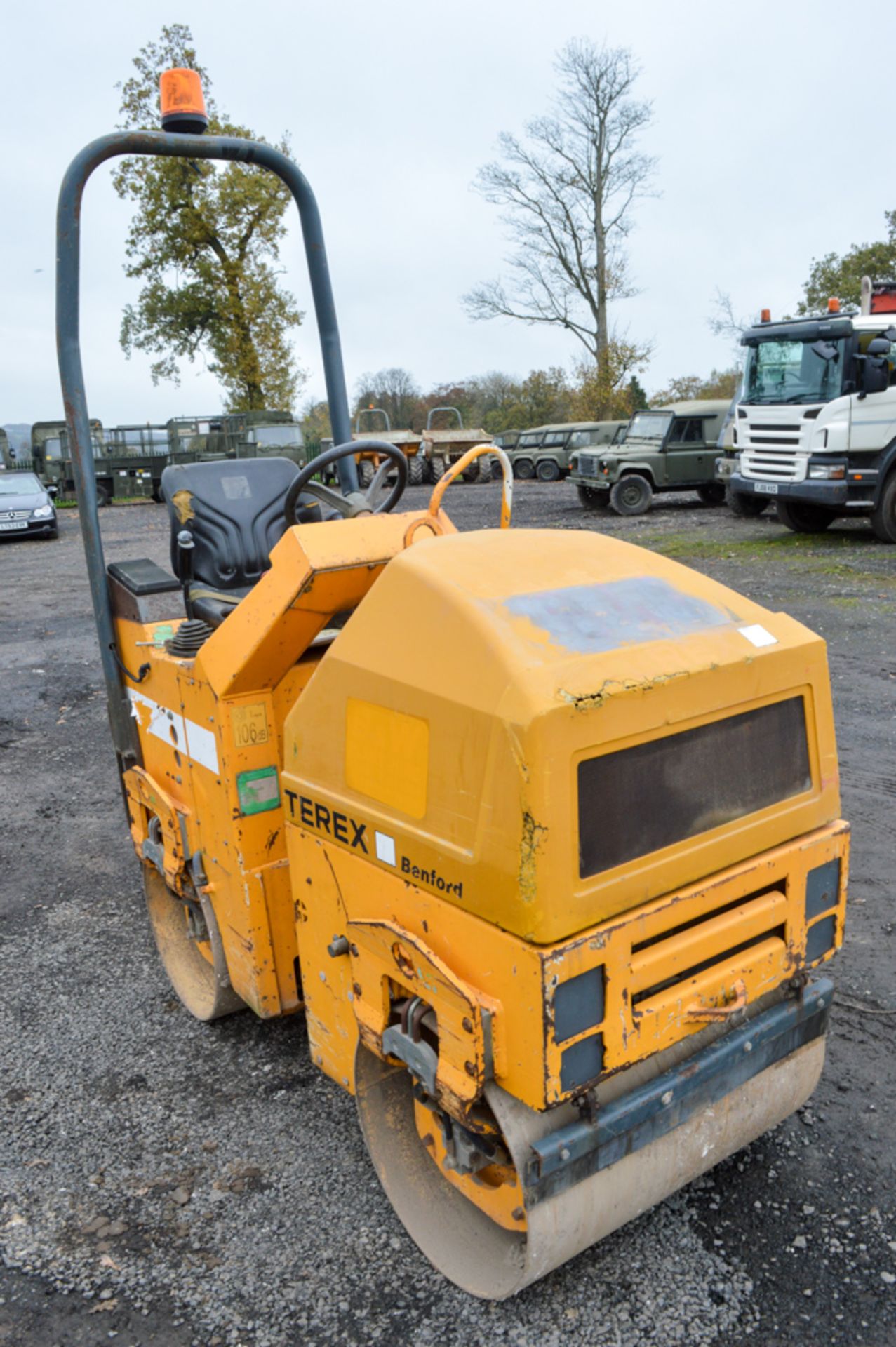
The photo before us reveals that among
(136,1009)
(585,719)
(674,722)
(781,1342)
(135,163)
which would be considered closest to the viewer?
(585,719)

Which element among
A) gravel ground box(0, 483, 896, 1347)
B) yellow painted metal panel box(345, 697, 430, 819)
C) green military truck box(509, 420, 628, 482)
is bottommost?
gravel ground box(0, 483, 896, 1347)

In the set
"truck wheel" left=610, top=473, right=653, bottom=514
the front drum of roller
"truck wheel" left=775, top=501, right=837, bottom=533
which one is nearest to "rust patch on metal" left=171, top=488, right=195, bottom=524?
the front drum of roller

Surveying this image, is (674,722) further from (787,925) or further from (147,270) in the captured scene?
(147,270)

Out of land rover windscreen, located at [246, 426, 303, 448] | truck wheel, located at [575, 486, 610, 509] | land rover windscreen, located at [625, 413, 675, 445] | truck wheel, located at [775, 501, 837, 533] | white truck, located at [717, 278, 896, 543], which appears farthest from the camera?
land rover windscreen, located at [246, 426, 303, 448]

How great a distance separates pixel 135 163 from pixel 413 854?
97.2ft

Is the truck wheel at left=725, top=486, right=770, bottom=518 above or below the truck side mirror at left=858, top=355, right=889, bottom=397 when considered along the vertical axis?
below

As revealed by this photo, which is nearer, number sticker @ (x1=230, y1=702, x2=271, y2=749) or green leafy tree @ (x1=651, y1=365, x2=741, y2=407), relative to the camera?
number sticker @ (x1=230, y1=702, x2=271, y2=749)

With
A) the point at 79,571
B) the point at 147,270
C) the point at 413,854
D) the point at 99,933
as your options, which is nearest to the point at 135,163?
the point at 147,270

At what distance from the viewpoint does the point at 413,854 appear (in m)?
2.03

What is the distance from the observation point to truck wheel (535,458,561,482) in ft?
81.6

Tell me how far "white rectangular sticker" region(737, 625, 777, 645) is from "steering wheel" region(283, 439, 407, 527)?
3.55 feet

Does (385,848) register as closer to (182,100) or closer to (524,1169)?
(524,1169)

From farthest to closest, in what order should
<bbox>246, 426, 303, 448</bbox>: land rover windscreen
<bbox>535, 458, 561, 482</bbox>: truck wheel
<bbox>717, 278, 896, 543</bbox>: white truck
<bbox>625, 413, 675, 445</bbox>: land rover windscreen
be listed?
<bbox>535, 458, 561, 482</bbox>: truck wheel < <bbox>246, 426, 303, 448</bbox>: land rover windscreen < <bbox>625, 413, 675, 445</bbox>: land rover windscreen < <bbox>717, 278, 896, 543</bbox>: white truck

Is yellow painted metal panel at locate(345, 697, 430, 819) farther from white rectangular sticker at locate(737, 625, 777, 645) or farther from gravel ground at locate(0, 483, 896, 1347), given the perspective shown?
gravel ground at locate(0, 483, 896, 1347)
